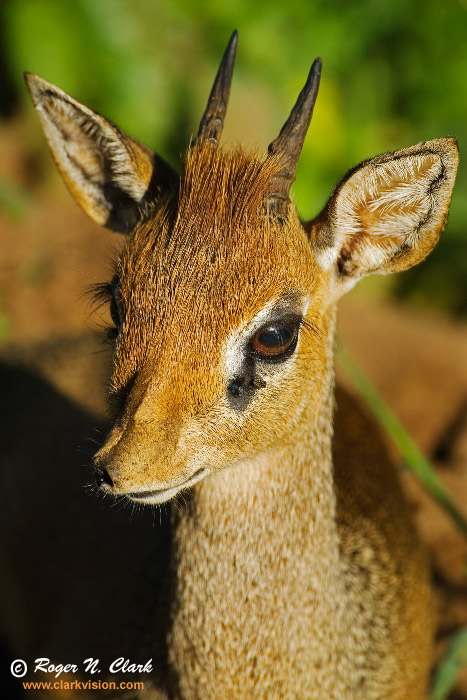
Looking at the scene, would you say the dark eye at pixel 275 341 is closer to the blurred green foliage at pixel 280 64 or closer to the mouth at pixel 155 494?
the mouth at pixel 155 494

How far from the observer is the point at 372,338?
5.80 metres

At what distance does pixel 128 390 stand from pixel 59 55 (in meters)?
5.12

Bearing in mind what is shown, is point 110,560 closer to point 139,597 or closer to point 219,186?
point 139,597

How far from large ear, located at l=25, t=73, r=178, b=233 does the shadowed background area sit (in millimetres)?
3213

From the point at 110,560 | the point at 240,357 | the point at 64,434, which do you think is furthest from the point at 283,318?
the point at 64,434

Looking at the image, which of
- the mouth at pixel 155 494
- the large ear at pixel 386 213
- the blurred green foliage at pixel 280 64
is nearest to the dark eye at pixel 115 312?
the mouth at pixel 155 494

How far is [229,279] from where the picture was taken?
2.34 metres

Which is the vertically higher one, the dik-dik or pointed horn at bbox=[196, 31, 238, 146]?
pointed horn at bbox=[196, 31, 238, 146]

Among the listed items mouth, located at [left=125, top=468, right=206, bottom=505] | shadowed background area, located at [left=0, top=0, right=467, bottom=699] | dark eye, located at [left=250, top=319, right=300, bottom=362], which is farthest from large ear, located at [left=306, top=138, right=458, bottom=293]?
shadowed background area, located at [left=0, top=0, right=467, bottom=699]

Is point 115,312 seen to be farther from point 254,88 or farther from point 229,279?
point 254,88

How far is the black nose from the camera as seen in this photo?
2.17 m

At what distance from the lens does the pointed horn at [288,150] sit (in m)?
2.48

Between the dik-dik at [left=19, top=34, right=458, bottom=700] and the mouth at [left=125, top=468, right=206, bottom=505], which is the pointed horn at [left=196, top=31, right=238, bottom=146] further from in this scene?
the mouth at [left=125, top=468, right=206, bottom=505]

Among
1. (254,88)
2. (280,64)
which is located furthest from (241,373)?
(280,64)
